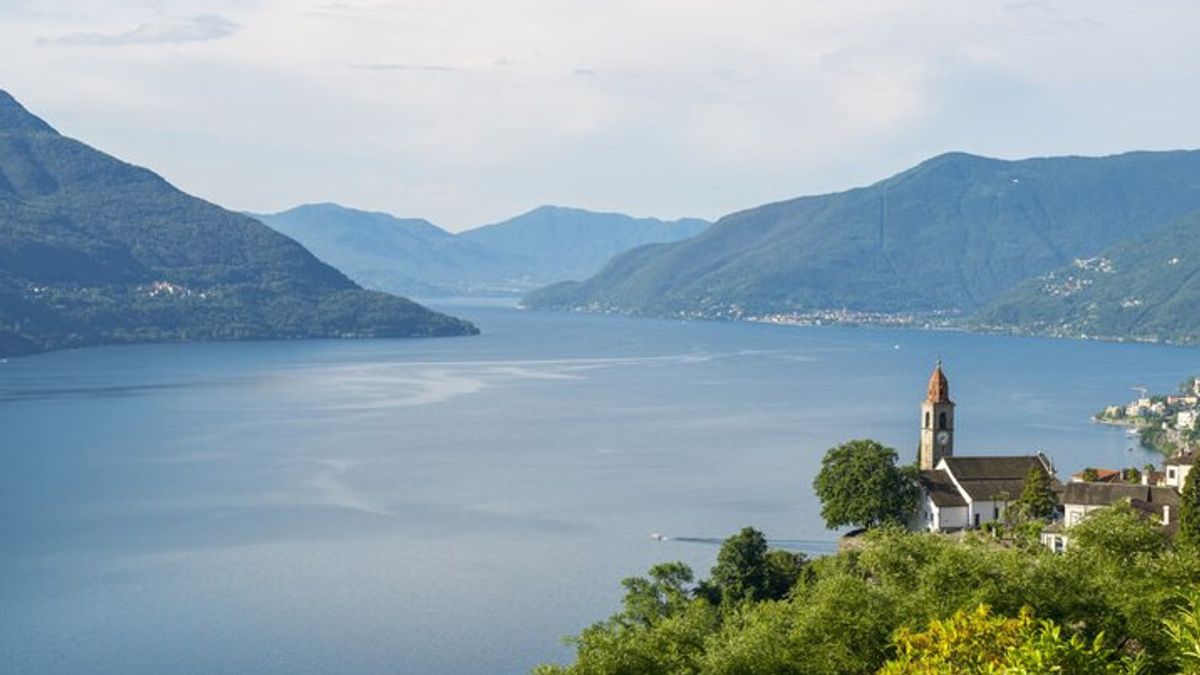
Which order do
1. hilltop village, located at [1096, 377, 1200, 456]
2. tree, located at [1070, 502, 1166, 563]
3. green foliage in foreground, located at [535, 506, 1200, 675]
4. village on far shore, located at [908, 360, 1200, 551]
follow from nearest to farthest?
green foliage in foreground, located at [535, 506, 1200, 675] → tree, located at [1070, 502, 1166, 563] → village on far shore, located at [908, 360, 1200, 551] → hilltop village, located at [1096, 377, 1200, 456]

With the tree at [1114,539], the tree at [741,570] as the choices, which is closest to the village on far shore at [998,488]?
the tree at [741,570]

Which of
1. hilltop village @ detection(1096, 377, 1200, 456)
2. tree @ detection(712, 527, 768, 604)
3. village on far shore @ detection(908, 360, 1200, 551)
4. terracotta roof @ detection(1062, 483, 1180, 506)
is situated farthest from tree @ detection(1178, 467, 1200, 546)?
hilltop village @ detection(1096, 377, 1200, 456)

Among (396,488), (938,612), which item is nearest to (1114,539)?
(938,612)

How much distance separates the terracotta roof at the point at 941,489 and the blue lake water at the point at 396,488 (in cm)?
594

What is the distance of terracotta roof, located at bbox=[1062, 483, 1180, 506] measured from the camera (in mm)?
45781

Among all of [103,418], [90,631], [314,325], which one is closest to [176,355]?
[314,325]

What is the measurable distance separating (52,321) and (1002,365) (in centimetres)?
9922

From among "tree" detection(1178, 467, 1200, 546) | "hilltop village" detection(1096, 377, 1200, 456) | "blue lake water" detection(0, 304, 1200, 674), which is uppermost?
"tree" detection(1178, 467, 1200, 546)

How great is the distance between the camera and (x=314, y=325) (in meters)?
194

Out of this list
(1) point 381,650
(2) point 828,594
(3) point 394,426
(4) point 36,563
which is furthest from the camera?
(3) point 394,426

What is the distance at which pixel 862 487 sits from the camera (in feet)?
154

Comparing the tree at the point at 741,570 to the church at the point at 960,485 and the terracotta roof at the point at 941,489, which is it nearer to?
the church at the point at 960,485

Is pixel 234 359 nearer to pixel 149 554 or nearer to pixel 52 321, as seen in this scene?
pixel 52 321

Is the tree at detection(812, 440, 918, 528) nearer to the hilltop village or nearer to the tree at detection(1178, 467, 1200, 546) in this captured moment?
the tree at detection(1178, 467, 1200, 546)
